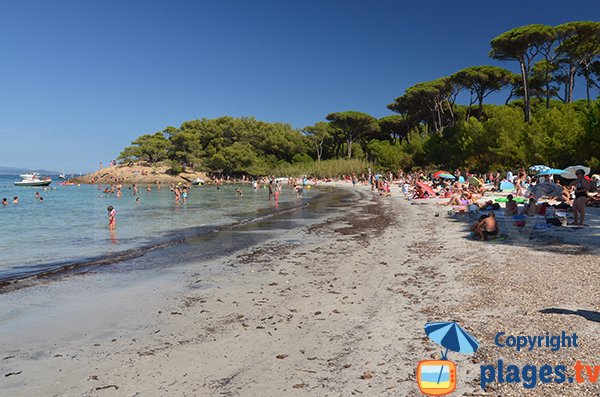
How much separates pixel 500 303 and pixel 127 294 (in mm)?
6256

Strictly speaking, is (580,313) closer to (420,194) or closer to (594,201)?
(594,201)

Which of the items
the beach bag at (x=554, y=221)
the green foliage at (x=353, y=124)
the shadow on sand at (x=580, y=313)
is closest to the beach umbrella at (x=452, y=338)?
the shadow on sand at (x=580, y=313)

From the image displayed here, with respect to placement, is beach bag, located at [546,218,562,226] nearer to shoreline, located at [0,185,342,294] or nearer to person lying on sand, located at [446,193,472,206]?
person lying on sand, located at [446,193,472,206]

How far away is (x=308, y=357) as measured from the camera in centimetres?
444

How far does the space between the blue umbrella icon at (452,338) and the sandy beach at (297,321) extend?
664mm

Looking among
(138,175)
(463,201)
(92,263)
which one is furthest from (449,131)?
(138,175)

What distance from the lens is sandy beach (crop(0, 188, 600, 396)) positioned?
156 inches

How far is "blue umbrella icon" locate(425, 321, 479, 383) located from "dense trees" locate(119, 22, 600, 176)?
2394 centimetres

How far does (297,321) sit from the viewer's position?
5.64 metres

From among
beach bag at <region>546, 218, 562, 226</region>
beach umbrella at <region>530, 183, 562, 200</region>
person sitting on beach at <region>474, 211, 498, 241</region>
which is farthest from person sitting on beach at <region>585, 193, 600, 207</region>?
person sitting on beach at <region>474, 211, 498, 241</region>

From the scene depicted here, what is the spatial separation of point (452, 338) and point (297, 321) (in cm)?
282

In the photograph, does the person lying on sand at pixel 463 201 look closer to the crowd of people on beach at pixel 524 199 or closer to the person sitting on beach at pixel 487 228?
the crowd of people on beach at pixel 524 199

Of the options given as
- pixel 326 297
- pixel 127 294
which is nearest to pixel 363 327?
pixel 326 297

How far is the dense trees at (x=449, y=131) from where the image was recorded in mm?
29719
